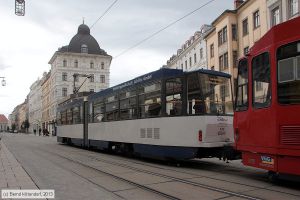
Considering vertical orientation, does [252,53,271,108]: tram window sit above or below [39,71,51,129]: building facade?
below

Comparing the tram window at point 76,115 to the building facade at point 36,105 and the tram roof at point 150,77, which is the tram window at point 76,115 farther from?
the building facade at point 36,105

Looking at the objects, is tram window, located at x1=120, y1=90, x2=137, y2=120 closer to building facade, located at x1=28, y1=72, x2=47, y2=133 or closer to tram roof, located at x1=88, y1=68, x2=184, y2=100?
tram roof, located at x1=88, y1=68, x2=184, y2=100

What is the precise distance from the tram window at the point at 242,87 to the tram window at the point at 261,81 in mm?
341

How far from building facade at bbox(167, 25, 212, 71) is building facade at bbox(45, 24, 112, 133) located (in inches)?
1229

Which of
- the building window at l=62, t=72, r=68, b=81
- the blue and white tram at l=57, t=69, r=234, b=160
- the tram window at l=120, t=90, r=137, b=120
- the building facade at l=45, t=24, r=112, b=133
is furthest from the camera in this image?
the building window at l=62, t=72, r=68, b=81

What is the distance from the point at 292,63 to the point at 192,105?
4.74m

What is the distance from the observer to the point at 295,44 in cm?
886

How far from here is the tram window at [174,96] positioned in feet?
44.4

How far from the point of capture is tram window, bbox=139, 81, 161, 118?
14.5m

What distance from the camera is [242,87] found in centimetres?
1077

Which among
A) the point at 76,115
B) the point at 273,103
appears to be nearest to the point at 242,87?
the point at 273,103

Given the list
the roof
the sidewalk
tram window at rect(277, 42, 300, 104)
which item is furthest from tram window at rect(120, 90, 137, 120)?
the roof

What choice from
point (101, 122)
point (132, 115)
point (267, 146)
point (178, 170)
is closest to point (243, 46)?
point (101, 122)

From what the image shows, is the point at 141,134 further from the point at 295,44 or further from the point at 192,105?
the point at 295,44
